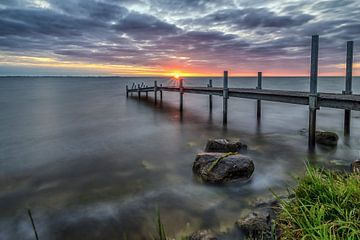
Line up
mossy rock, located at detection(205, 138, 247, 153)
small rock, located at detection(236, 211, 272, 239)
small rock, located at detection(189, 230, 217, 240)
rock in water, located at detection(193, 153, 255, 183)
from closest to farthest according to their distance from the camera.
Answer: small rock, located at detection(236, 211, 272, 239) → small rock, located at detection(189, 230, 217, 240) → rock in water, located at detection(193, 153, 255, 183) → mossy rock, located at detection(205, 138, 247, 153)

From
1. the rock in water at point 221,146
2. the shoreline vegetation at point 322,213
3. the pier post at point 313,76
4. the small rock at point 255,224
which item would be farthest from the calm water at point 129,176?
the shoreline vegetation at point 322,213

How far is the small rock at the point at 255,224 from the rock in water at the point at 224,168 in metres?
2.54

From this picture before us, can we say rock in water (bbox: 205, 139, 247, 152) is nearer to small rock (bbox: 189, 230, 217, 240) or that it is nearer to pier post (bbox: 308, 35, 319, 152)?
pier post (bbox: 308, 35, 319, 152)

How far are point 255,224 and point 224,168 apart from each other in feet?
10.1

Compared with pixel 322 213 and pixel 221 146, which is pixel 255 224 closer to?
pixel 322 213

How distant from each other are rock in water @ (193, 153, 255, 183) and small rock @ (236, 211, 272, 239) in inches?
99.9

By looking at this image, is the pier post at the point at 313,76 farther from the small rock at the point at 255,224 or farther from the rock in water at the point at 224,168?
the small rock at the point at 255,224

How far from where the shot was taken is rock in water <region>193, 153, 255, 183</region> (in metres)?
8.68

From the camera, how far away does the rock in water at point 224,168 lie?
8.68 metres

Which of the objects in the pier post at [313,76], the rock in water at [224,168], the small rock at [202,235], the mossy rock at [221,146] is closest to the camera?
the small rock at [202,235]

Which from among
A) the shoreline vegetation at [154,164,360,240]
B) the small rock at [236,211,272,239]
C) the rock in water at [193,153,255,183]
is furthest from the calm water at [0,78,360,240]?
the shoreline vegetation at [154,164,360,240]

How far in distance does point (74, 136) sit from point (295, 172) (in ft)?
46.0

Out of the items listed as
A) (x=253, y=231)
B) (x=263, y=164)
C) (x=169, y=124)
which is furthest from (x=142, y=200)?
(x=169, y=124)

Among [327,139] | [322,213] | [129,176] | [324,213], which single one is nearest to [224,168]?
[129,176]
